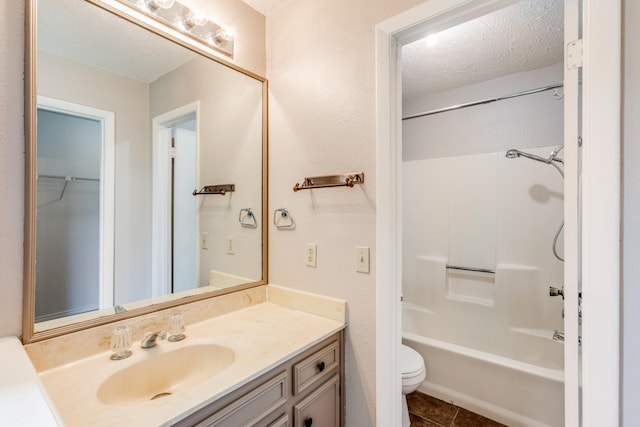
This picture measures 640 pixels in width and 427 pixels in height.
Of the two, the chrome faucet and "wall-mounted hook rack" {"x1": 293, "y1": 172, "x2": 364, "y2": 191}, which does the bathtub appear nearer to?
"wall-mounted hook rack" {"x1": 293, "y1": 172, "x2": 364, "y2": 191}

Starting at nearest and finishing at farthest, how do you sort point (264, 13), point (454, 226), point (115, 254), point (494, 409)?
point (115, 254) < point (264, 13) < point (494, 409) < point (454, 226)

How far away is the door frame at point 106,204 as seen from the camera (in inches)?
44.9

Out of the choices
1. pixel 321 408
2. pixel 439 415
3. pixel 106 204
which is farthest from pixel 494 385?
pixel 106 204

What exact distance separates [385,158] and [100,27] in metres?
1.23

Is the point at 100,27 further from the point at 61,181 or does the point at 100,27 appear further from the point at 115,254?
the point at 115,254

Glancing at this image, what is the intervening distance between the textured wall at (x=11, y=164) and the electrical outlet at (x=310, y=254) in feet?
3.47

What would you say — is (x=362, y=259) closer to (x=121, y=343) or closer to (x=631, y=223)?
(x=631, y=223)

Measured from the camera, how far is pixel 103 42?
1141mm

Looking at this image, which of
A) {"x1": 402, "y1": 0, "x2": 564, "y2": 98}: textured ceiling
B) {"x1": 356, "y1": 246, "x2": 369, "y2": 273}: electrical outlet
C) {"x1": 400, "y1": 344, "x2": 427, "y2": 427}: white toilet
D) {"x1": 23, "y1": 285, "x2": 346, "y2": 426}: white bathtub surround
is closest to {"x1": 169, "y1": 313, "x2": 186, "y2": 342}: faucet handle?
{"x1": 23, "y1": 285, "x2": 346, "y2": 426}: white bathtub surround

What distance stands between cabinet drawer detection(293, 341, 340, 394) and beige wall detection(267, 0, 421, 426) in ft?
0.32

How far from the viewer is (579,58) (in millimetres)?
893

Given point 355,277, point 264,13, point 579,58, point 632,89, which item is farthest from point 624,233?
point 264,13

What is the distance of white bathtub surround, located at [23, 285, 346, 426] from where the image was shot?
751mm

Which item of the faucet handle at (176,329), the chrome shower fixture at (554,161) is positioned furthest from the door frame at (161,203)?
the chrome shower fixture at (554,161)
